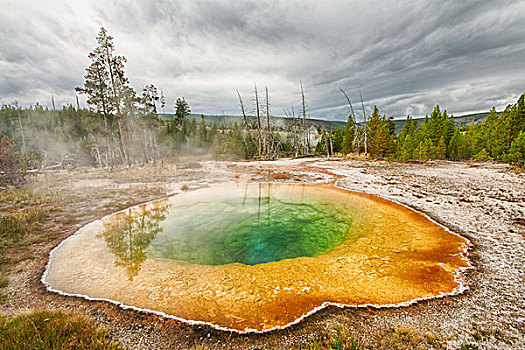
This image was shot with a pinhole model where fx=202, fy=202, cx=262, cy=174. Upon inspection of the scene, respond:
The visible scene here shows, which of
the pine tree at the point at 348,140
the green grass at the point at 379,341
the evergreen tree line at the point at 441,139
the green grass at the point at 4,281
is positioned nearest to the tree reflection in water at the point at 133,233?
the green grass at the point at 4,281

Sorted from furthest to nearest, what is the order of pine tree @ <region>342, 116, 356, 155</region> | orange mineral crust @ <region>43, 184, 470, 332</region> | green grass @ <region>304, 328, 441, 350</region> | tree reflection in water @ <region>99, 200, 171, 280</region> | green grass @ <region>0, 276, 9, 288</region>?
pine tree @ <region>342, 116, 356, 155</region> < tree reflection in water @ <region>99, 200, 171, 280</region> < green grass @ <region>0, 276, 9, 288</region> < orange mineral crust @ <region>43, 184, 470, 332</region> < green grass @ <region>304, 328, 441, 350</region>

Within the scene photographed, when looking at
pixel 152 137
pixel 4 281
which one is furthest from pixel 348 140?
pixel 4 281

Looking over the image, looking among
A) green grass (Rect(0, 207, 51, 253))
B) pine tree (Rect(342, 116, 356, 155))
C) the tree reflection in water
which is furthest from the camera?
pine tree (Rect(342, 116, 356, 155))

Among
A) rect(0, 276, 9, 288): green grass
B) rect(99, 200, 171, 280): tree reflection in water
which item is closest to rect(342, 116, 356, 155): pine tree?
rect(99, 200, 171, 280): tree reflection in water

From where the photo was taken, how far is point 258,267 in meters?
6.17

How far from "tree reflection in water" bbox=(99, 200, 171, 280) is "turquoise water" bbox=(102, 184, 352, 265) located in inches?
3.6

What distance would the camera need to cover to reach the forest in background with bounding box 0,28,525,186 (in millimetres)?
24344

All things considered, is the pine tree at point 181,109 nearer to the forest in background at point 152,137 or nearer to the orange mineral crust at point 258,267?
the forest in background at point 152,137

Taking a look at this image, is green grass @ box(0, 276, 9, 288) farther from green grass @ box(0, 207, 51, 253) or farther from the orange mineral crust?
green grass @ box(0, 207, 51, 253)

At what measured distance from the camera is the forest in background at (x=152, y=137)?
24344 mm

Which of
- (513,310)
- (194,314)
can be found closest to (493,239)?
(513,310)

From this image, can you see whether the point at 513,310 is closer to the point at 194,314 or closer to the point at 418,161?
the point at 194,314

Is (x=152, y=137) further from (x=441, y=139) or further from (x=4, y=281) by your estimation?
(x=441, y=139)

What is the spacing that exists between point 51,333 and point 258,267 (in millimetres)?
4394
